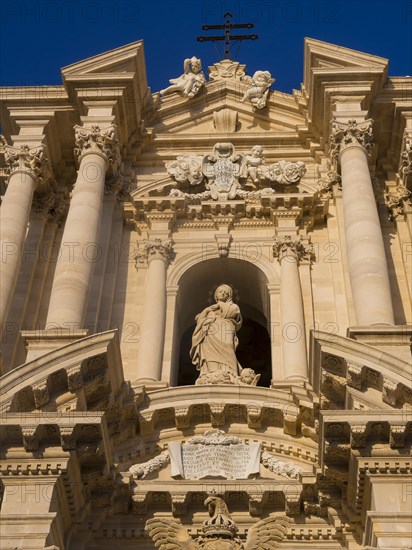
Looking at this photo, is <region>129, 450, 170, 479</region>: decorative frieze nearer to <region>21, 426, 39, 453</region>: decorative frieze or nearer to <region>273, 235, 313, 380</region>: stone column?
<region>21, 426, 39, 453</region>: decorative frieze

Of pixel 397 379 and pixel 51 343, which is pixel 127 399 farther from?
pixel 397 379

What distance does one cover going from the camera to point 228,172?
2111 cm

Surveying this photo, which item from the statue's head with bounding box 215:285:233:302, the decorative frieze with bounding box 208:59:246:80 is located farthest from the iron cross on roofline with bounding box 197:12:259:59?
the statue's head with bounding box 215:285:233:302

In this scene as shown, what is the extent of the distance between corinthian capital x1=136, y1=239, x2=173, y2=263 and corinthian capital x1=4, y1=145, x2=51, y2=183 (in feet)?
8.42

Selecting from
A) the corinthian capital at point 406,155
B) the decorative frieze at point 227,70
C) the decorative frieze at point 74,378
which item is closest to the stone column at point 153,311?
the decorative frieze at point 74,378

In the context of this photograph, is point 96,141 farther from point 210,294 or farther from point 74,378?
point 74,378

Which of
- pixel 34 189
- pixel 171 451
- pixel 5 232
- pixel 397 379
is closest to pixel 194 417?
pixel 171 451

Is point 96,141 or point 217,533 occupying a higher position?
point 96,141

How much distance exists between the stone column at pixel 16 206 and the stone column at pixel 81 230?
0.79 meters

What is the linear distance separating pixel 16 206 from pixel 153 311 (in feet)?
10.9

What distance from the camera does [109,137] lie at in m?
20.1

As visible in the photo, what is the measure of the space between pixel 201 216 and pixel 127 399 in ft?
20.0

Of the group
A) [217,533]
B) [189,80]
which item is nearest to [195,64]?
[189,80]

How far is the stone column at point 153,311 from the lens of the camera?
17.2 metres
